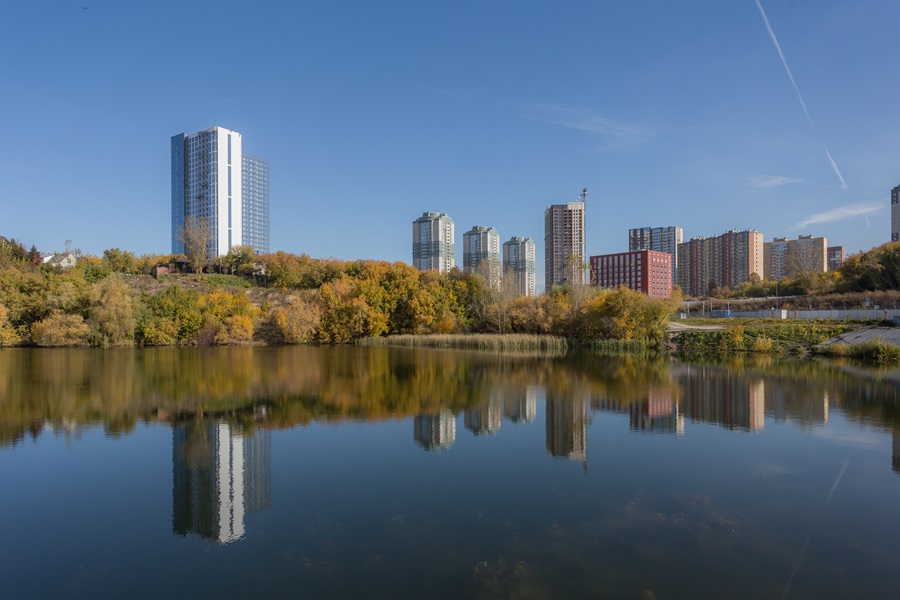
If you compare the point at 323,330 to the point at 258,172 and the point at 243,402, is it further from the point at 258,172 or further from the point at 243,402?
the point at 258,172

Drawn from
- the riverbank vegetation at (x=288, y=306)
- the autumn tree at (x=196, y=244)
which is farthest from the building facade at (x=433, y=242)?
the autumn tree at (x=196, y=244)

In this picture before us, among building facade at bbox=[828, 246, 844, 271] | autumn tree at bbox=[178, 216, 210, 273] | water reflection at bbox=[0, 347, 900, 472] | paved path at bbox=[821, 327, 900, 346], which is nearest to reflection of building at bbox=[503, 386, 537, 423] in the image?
water reflection at bbox=[0, 347, 900, 472]

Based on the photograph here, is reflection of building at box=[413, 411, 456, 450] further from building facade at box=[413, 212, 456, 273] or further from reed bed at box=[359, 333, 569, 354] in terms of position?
building facade at box=[413, 212, 456, 273]

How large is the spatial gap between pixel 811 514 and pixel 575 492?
136 inches

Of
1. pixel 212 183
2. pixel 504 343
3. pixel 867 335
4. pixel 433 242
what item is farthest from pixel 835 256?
pixel 212 183

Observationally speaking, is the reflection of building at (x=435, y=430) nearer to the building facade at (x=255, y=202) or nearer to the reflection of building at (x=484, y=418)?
the reflection of building at (x=484, y=418)

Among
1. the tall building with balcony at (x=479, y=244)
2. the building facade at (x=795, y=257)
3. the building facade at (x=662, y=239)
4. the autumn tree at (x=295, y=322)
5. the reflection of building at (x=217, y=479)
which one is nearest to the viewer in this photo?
the reflection of building at (x=217, y=479)

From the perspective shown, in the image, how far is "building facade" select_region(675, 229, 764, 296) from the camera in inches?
4441

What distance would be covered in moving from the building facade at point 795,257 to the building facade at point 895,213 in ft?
35.0

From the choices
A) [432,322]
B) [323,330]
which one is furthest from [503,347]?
[323,330]

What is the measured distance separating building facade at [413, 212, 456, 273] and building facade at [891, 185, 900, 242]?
3161 inches

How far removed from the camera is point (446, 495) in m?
8.77

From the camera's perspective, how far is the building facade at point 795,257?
83.5 meters

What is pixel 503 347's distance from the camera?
4000 cm
